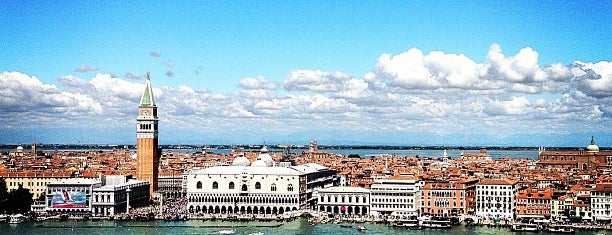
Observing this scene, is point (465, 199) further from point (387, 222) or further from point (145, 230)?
point (145, 230)

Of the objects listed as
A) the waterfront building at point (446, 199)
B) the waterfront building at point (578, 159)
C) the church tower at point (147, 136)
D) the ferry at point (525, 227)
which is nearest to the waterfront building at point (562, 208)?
the ferry at point (525, 227)

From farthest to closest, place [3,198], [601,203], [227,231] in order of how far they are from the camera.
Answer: [3,198] → [601,203] → [227,231]

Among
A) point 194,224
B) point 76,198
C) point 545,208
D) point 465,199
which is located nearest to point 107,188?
point 76,198

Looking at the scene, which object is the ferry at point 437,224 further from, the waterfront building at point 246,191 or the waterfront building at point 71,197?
the waterfront building at point 71,197

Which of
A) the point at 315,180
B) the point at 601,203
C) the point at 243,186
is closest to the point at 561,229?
the point at 601,203

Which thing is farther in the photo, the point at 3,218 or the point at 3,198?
the point at 3,198

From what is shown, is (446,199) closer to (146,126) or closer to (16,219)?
(146,126)
